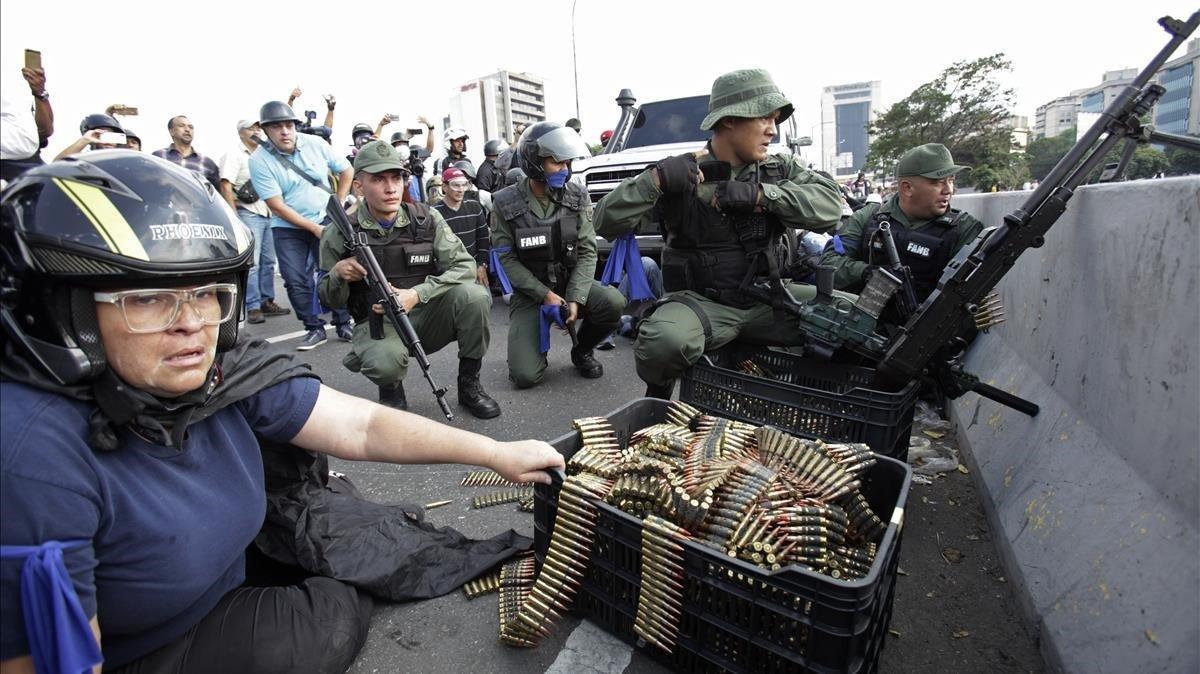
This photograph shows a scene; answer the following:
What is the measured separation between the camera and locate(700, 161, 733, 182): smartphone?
392 cm

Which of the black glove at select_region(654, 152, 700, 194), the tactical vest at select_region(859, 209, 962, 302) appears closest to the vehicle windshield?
the tactical vest at select_region(859, 209, 962, 302)

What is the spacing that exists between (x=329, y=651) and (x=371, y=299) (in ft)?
10.1

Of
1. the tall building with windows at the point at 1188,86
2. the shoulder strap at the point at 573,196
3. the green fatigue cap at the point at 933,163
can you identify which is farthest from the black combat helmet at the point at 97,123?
the tall building with windows at the point at 1188,86

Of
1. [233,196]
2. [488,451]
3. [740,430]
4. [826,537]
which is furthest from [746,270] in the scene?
[233,196]

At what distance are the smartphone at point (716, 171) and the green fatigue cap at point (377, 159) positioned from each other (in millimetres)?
2401

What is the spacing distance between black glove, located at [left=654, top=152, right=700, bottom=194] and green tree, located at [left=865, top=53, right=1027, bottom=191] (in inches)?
1444

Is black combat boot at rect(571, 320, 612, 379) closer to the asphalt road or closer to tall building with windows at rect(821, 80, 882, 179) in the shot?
the asphalt road

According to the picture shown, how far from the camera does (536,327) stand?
5.57m

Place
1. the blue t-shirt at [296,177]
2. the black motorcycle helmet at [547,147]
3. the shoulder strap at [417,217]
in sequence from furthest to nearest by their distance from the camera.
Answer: the blue t-shirt at [296,177] < the black motorcycle helmet at [547,147] < the shoulder strap at [417,217]

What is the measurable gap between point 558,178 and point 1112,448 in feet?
13.9

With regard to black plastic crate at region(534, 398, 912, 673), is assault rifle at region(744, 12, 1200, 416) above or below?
above

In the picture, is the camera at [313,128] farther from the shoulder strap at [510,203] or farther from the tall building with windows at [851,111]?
the tall building with windows at [851,111]

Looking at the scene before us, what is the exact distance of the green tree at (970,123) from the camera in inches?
1448

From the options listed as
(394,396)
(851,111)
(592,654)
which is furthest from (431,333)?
(851,111)
